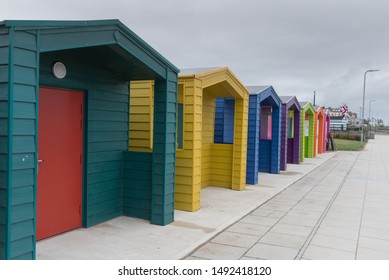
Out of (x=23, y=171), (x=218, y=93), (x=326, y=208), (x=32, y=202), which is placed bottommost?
(x=326, y=208)

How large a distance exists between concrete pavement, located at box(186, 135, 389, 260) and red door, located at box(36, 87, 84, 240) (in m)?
2.02

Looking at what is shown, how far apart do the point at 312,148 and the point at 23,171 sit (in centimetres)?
1851

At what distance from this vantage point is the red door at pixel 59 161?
5.13 m

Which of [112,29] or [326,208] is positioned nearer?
[112,29]

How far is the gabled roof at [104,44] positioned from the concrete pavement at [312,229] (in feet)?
9.14

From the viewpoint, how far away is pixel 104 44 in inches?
184

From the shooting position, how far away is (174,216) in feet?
22.1

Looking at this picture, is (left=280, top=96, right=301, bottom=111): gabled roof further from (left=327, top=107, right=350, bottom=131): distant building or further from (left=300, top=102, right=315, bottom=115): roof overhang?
(left=327, top=107, right=350, bottom=131): distant building

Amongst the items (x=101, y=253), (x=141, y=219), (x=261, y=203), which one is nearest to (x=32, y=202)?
(x=101, y=253)

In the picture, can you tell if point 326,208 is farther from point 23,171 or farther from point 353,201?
point 23,171

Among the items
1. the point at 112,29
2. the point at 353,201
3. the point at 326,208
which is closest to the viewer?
the point at 112,29

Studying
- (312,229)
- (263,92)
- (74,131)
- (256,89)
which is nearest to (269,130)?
(263,92)
